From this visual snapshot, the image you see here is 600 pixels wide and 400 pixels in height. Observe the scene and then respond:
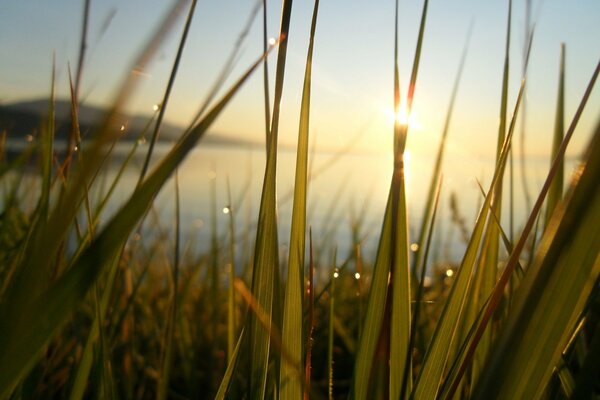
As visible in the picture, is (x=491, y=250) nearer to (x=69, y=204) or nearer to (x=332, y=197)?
(x=69, y=204)

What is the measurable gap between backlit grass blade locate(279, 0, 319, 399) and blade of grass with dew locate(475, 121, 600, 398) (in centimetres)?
22

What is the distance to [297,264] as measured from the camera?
0.52m

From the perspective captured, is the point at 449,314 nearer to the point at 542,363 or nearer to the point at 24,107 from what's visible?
the point at 542,363

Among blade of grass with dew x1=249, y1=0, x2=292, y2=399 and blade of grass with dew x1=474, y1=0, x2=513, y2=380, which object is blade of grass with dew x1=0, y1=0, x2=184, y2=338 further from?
blade of grass with dew x1=474, y1=0, x2=513, y2=380

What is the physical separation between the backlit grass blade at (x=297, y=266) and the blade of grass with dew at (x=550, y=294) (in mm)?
221

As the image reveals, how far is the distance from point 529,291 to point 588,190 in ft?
0.16

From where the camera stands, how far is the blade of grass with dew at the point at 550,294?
25 centimetres

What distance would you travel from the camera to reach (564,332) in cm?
32

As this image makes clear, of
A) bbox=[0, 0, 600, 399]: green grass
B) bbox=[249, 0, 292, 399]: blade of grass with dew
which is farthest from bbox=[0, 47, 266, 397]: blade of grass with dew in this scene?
bbox=[249, 0, 292, 399]: blade of grass with dew

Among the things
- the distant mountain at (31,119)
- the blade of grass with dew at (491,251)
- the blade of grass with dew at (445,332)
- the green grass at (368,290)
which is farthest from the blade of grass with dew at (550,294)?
the distant mountain at (31,119)

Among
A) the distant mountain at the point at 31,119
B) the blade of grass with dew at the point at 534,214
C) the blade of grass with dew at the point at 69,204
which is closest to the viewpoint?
the blade of grass with dew at the point at 69,204

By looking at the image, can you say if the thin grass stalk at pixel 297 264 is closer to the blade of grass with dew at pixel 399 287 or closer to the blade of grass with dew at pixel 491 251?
the blade of grass with dew at pixel 399 287

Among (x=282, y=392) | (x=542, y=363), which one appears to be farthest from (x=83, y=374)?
(x=542, y=363)

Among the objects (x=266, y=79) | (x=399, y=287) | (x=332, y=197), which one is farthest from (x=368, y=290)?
(x=332, y=197)
